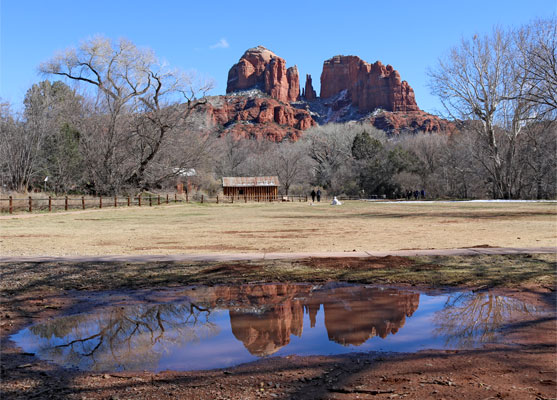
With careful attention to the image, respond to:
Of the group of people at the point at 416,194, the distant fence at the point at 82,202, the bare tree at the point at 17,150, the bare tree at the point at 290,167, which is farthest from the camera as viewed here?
the bare tree at the point at 290,167

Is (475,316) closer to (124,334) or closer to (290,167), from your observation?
(124,334)

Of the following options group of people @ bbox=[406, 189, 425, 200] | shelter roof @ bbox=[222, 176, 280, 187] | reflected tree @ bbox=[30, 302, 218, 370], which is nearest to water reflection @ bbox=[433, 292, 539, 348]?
reflected tree @ bbox=[30, 302, 218, 370]

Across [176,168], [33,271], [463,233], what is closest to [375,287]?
[33,271]

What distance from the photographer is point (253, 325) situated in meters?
5.28

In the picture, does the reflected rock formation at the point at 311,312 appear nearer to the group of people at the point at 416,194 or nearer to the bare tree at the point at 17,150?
the bare tree at the point at 17,150

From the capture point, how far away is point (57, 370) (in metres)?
3.94

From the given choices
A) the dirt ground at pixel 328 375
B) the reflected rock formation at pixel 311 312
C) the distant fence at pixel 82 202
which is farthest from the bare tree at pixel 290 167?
the dirt ground at pixel 328 375

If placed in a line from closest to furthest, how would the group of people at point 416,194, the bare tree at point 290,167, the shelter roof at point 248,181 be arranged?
the group of people at point 416,194, the shelter roof at point 248,181, the bare tree at point 290,167

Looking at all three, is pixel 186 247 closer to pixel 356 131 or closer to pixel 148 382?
pixel 148 382

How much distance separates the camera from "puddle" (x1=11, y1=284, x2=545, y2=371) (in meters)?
4.37

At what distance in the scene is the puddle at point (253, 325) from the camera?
172 inches

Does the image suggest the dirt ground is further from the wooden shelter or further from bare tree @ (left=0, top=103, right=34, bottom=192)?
the wooden shelter

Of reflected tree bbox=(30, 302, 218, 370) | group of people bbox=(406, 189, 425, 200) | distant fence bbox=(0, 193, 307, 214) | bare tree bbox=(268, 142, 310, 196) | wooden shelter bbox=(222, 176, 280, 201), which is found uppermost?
bare tree bbox=(268, 142, 310, 196)

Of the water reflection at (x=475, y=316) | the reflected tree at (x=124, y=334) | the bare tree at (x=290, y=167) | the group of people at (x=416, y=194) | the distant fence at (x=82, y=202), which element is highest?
the bare tree at (x=290, y=167)
